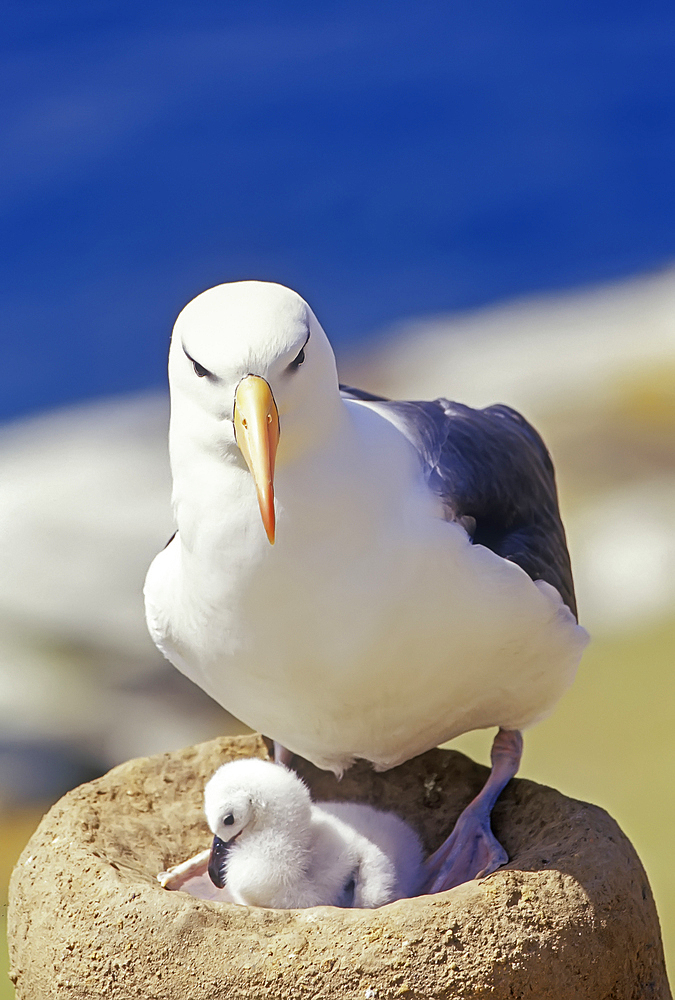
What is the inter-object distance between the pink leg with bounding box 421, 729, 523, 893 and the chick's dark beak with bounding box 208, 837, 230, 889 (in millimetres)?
456

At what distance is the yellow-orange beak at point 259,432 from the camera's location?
85.3 inches

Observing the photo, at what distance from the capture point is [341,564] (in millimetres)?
2477

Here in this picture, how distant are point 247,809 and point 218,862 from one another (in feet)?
0.43

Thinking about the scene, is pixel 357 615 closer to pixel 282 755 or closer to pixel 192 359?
pixel 192 359

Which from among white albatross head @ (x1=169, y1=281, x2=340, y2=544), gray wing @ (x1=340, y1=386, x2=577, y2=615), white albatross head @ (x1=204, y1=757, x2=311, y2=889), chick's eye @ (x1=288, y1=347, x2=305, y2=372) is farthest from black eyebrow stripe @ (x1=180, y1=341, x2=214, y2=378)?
white albatross head @ (x1=204, y1=757, x2=311, y2=889)

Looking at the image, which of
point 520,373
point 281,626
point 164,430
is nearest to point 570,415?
point 520,373

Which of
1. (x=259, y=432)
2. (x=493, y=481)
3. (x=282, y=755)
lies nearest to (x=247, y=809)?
(x=282, y=755)

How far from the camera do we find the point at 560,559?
3113mm

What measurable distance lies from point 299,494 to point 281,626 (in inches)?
10.4

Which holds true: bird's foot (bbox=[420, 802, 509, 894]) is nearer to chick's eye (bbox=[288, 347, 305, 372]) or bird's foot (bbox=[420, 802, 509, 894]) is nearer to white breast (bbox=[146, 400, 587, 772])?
white breast (bbox=[146, 400, 587, 772])

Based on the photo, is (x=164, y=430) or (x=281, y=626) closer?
(x=281, y=626)

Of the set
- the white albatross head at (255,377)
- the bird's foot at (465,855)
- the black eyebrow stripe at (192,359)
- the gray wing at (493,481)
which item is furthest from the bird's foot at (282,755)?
the black eyebrow stripe at (192,359)

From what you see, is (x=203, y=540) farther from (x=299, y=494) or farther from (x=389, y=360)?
(x=389, y=360)

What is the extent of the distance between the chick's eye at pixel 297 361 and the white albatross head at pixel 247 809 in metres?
0.96
